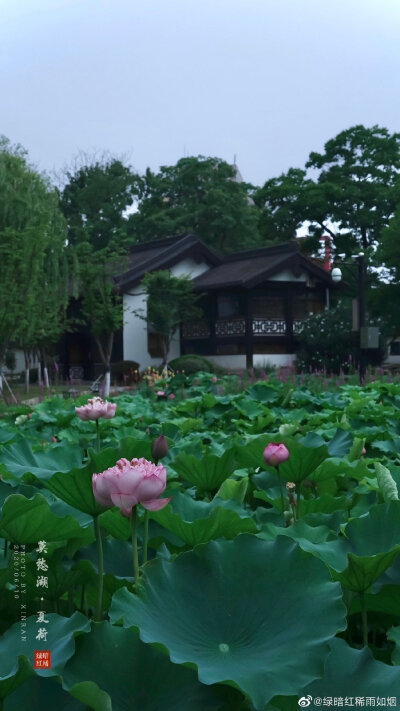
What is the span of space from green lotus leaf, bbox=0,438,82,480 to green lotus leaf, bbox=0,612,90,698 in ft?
2.76

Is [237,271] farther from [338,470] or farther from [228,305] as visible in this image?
[338,470]

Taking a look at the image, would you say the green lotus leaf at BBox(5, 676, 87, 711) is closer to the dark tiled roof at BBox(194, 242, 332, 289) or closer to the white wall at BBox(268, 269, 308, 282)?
the dark tiled roof at BBox(194, 242, 332, 289)

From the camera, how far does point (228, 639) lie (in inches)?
36.3

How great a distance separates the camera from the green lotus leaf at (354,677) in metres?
0.83

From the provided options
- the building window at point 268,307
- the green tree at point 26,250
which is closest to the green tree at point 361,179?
the building window at point 268,307

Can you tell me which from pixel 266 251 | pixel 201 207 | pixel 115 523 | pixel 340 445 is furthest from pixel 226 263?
pixel 115 523

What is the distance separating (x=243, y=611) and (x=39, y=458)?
1.06 m

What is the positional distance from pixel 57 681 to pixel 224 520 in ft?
1.53

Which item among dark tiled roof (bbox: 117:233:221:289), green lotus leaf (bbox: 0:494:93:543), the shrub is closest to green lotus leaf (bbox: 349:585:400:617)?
green lotus leaf (bbox: 0:494:93:543)

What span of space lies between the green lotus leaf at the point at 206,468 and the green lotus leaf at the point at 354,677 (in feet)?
2.42

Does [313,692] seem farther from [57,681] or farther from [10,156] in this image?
[10,156]

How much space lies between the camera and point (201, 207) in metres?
31.2

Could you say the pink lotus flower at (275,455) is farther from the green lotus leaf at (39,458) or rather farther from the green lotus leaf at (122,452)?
the green lotus leaf at (39,458)

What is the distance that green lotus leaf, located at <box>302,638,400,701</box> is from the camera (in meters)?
0.83
